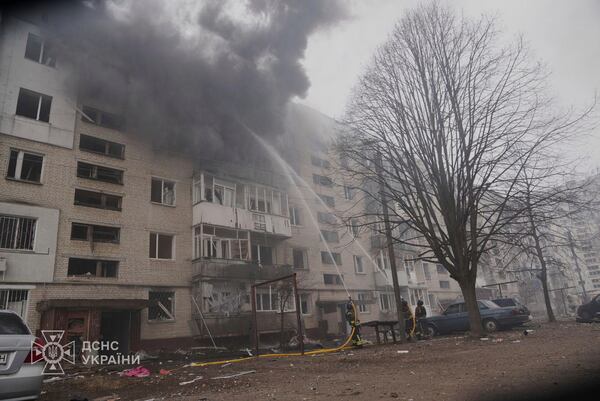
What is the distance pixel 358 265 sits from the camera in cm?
3212

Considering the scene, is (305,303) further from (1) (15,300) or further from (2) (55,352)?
(1) (15,300)

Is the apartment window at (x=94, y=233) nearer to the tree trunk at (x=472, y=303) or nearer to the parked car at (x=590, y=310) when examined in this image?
the tree trunk at (x=472, y=303)

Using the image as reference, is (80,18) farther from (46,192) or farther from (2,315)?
(2,315)

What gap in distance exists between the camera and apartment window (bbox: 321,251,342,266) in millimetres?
29547

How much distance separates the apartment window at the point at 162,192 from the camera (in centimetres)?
2169

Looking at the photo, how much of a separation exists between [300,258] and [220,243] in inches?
306

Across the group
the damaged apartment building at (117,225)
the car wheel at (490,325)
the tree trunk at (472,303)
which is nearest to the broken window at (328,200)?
the damaged apartment building at (117,225)

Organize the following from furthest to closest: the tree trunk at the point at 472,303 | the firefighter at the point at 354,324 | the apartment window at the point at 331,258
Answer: the apartment window at the point at 331,258 < the firefighter at the point at 354,324 < the tree trunk at the point at 472,303

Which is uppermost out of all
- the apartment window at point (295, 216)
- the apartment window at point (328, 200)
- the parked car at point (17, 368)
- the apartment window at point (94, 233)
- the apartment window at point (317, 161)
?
the apartment window at point (317, 161)

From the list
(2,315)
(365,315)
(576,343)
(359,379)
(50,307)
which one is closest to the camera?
(2,315)

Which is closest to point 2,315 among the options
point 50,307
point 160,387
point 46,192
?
point 160,387

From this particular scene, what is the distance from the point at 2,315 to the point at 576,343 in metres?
10.8

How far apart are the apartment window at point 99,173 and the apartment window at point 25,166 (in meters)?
1.68

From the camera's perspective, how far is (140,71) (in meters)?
19.3
